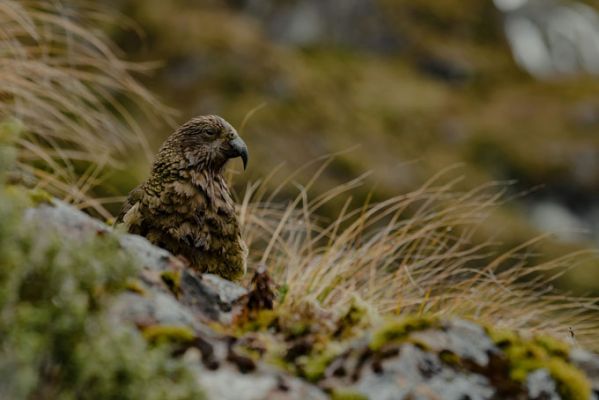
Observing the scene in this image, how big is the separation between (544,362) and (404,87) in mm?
71616

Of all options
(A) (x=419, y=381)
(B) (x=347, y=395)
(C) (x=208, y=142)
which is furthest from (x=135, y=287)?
(C) (x=208, y=142)

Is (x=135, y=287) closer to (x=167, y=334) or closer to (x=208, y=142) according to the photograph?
(x=167, y=334)

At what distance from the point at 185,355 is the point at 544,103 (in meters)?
79.7

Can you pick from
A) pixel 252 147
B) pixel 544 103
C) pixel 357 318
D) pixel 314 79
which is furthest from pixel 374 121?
pixel 357 318

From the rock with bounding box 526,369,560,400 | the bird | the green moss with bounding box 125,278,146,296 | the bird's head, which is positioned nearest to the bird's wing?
the bird

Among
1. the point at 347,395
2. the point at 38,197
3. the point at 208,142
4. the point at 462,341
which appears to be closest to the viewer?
the point at 347,395

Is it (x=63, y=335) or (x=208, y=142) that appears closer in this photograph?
(x=63, y=335)

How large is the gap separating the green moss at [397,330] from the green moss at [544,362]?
0.31 meters

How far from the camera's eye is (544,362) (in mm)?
2967

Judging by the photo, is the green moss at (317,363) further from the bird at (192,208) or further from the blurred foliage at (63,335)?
the bird at (192,208)

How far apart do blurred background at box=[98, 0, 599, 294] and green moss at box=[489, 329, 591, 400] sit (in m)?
30.3

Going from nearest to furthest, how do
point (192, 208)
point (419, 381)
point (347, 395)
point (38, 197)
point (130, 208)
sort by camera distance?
point (347, 395) < point (419, 381) < point (38, 197) < point (192, 208) < point (130, 208)

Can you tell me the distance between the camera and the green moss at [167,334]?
8.96ft

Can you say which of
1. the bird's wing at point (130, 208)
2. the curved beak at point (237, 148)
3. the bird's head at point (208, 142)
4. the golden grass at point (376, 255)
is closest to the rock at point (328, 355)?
the golden grass at point (376, 255)
